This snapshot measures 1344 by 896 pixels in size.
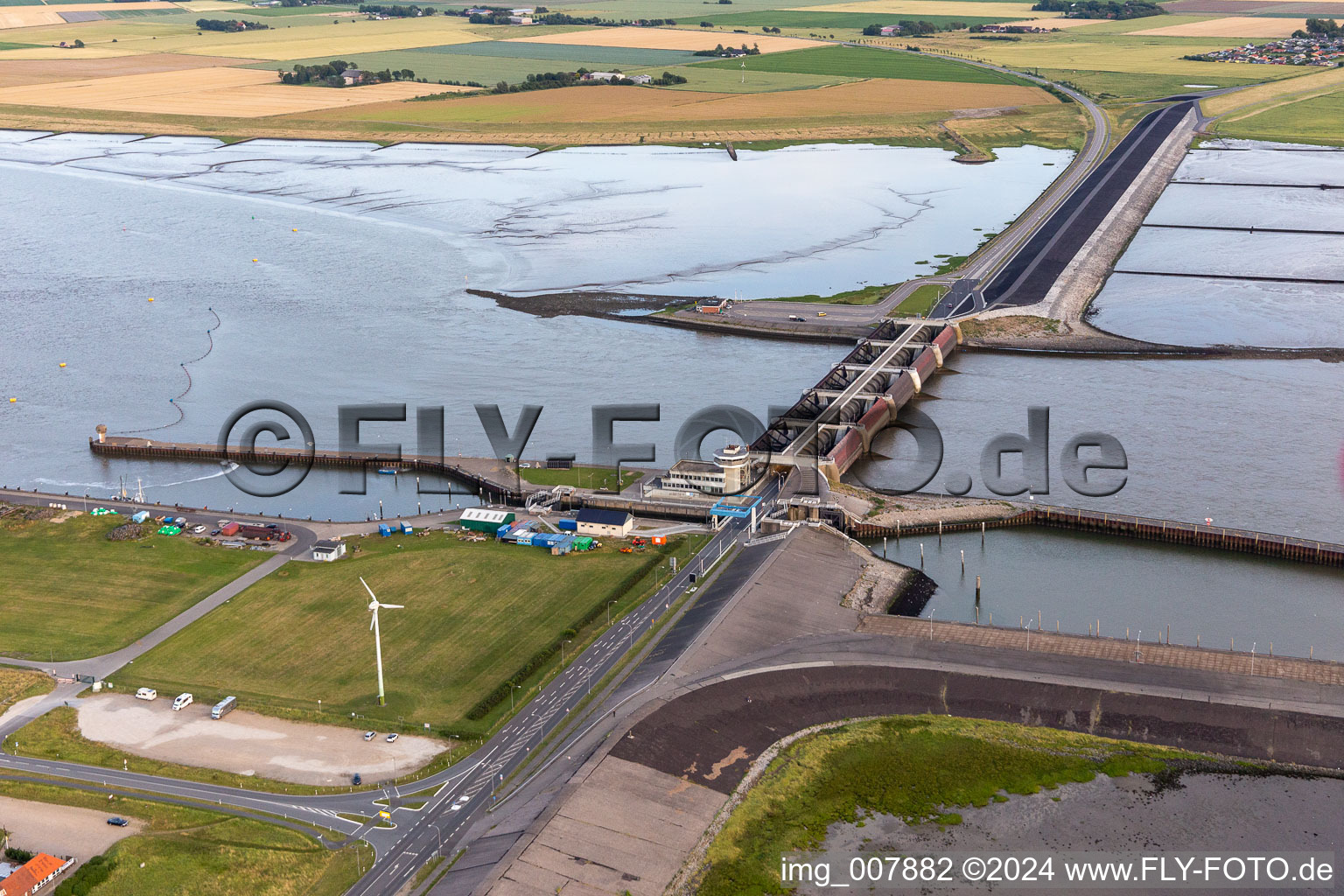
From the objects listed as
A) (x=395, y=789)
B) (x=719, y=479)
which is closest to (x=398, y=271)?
(x=719, y=479)

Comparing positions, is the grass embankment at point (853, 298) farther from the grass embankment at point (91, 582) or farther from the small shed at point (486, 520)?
the grass embankment at point (91, 582)

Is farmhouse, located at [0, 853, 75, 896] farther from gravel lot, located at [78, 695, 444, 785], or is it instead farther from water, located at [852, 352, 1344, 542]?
water, located at [852, 352, 1344, 542]

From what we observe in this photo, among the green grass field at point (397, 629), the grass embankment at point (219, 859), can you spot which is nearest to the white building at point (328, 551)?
the green grass field at point (397, 629)

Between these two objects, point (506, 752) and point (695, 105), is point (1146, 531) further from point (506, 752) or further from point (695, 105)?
point (695, 105)

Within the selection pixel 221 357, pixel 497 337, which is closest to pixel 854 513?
pixel 497 337

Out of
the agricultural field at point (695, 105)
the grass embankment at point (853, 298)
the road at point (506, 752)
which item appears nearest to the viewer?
the road at point (506, 752)
